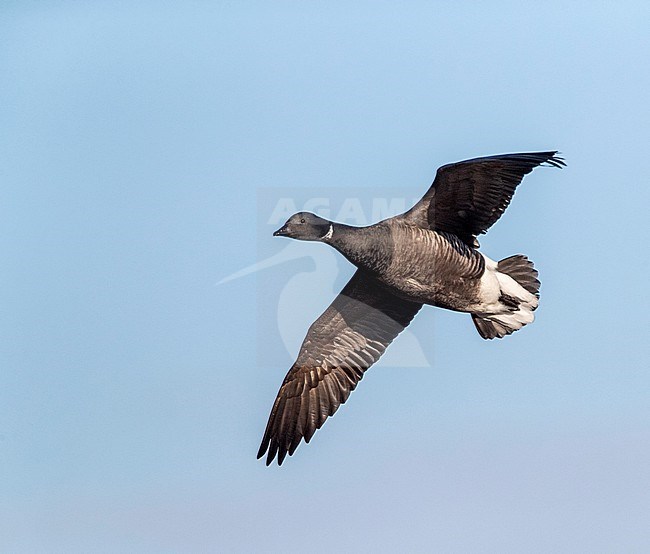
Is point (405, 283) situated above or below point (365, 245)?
below

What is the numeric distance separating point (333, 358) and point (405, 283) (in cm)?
198

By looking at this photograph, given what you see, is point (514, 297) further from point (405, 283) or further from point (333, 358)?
point (333, 358)

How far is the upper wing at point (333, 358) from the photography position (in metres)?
11.8

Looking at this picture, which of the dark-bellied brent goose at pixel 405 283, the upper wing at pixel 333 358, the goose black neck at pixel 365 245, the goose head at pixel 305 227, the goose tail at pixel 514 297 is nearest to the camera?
the goose black neck at pixel 365 245

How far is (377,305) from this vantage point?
468 inches

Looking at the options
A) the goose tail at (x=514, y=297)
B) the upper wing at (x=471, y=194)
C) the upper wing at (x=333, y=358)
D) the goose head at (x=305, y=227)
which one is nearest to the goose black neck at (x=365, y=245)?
the goose head at (x=305, y=227)

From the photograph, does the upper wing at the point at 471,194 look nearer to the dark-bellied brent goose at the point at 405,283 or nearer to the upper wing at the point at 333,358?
the dark-bellied brent goose at the point at 405,283

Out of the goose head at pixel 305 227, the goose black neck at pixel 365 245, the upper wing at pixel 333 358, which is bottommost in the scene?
the upper wing at pixel 333 358

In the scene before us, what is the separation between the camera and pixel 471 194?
419 inches

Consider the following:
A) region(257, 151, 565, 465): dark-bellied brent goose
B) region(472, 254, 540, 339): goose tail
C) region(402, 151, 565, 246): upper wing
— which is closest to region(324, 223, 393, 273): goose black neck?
region(257, 151, 565, 465): dark-bellied brent goose

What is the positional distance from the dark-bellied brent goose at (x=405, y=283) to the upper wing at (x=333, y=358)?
0.01m

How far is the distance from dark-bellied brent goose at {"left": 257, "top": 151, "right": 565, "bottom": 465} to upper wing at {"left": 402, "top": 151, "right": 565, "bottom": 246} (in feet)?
0.03

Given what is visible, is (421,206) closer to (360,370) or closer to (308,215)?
(308,215)

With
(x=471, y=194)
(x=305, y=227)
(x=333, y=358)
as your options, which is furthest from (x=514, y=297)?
(x=305, y=227)
